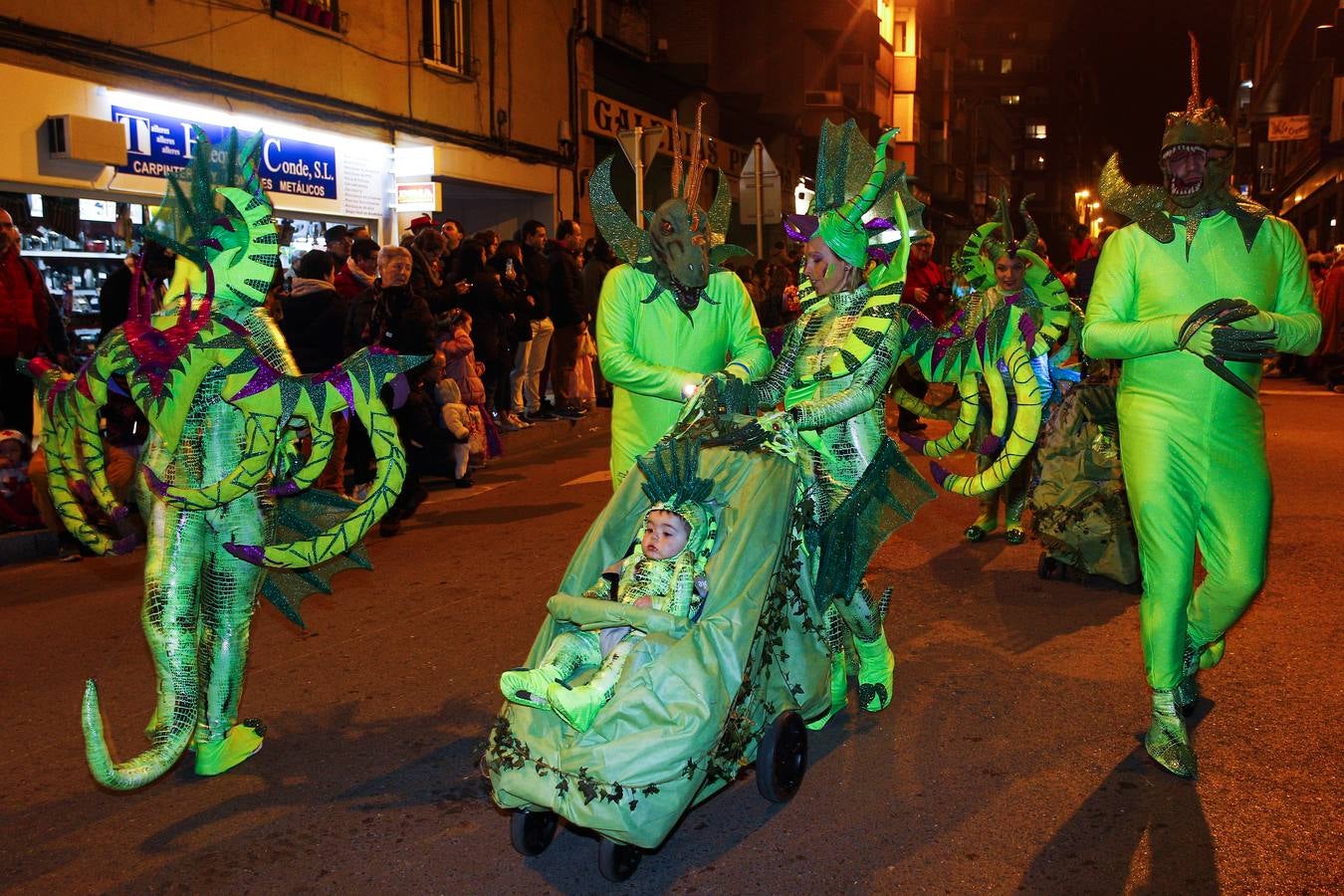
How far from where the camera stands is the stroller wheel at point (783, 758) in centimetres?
409

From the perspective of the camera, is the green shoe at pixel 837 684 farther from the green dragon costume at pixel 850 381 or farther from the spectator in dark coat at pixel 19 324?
the spectator in dark coat at pixel 19 324

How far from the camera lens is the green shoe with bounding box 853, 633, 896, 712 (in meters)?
5.05

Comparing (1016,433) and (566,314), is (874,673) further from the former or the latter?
(566,314)

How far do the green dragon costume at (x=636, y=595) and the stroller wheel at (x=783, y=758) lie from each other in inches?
19.8

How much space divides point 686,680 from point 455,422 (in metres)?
6.98

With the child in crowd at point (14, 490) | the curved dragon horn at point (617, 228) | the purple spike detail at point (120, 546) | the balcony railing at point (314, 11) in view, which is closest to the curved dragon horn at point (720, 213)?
the curved dragon horn at point (617, 228)

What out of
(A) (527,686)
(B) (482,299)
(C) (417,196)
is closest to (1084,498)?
(A) (527,686)

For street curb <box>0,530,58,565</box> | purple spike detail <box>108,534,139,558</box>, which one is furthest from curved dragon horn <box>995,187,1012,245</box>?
street curb <box>0,530,58,565</box>

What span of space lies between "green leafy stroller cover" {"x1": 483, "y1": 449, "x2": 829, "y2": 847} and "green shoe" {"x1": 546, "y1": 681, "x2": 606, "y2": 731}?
1.5 inches

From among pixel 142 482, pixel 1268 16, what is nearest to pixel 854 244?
pixel 142 482

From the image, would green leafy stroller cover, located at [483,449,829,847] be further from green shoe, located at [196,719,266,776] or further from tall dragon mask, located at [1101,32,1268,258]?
tall dragon mask, located at [1101,32,1268,258]

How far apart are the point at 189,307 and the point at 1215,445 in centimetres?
365

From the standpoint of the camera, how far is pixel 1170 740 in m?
4.43

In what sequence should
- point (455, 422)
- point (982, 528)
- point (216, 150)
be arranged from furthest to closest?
point (216, 150)
point (455, 422)
point (982, 528)
